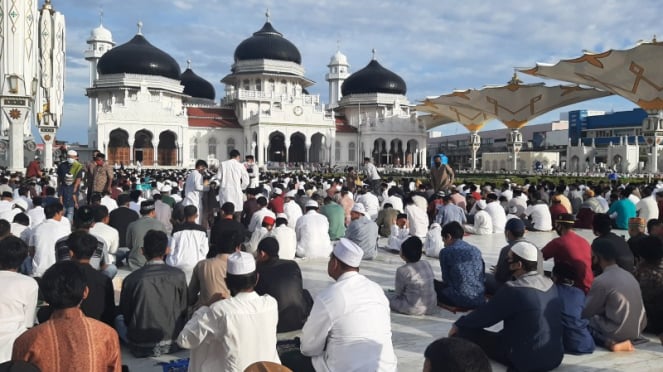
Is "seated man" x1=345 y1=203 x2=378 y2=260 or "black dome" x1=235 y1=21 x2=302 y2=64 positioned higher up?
"black dome" x1=235 y1=21 x2=302 y2=64

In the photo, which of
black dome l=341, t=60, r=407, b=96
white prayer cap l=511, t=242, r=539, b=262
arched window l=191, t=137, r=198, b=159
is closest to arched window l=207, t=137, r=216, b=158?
arched window l=191, t=137, r=198, b=159

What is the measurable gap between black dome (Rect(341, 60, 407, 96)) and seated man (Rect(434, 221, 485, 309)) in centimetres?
4741

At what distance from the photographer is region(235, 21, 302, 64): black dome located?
154 ft

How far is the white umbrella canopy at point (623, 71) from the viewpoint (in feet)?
87.1

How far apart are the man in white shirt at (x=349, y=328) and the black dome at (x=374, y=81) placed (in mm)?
49887

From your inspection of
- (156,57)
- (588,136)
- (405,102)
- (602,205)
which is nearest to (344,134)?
(405,102)

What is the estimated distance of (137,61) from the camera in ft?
141

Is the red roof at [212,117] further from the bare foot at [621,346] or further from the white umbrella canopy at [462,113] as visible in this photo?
the bare foot at [621,346]

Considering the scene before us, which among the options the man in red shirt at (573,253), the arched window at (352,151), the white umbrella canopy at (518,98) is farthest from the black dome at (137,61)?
the man in red shirt at (573,253)

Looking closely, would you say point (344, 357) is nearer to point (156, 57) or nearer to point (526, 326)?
point (526, 326)

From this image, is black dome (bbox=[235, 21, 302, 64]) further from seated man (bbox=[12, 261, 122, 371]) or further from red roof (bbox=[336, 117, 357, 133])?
seated man (bbox=[12, 261, 122, 371])

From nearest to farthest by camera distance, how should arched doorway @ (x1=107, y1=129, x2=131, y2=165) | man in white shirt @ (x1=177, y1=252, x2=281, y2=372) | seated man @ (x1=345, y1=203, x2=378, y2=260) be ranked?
man in white shirt @ (x1=177, y1=252, x2=281, y2=372), seated man @ (x1=345, y1=203, x2=378, y2=260), arched doorway @ (x1=107, y1=129, x2=131, y2=165)

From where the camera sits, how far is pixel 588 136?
202 ft

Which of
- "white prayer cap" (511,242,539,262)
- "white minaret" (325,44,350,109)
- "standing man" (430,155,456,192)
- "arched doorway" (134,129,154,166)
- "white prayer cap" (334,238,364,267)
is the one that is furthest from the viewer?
"white minaret" (325,44,350,109)
